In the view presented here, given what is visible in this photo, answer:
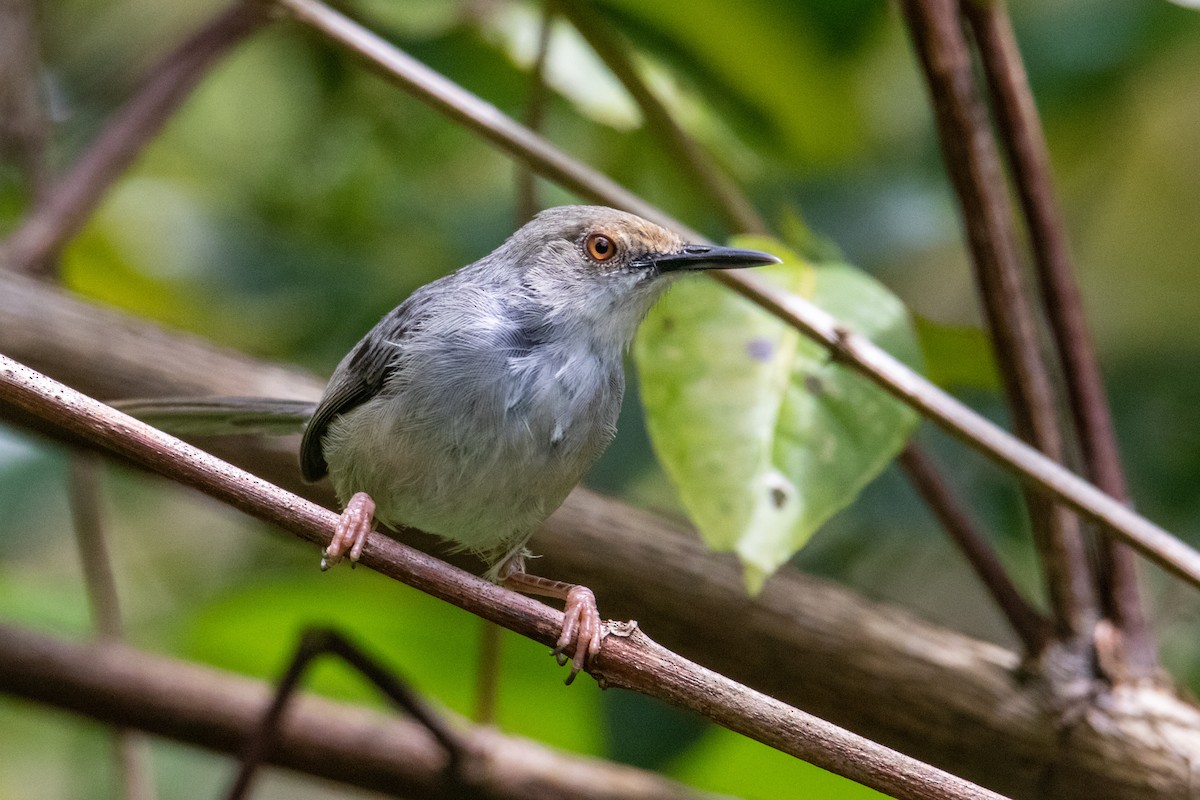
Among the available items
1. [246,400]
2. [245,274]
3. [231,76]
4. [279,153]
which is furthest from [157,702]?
[231,76]

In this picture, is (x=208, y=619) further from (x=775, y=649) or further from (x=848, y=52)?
(x=848, y=52)

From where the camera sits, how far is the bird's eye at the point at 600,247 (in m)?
2.95

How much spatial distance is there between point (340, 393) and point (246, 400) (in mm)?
403

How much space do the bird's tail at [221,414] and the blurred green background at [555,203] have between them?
2.26 feet

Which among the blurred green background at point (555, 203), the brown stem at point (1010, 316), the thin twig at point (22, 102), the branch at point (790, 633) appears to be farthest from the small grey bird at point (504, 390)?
the thin twig at point (22, 102)

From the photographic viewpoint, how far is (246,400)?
3105 mm

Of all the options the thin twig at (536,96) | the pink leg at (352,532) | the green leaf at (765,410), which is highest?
the thin twig at (536,96)

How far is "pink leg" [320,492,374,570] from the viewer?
6.41ft

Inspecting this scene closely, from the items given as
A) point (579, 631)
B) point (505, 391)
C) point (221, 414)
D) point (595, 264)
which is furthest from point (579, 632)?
point (221, 414)

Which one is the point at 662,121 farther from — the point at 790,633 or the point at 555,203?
the point at 790,633

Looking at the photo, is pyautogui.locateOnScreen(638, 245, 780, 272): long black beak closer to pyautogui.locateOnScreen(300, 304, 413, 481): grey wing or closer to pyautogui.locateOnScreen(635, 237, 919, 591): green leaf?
pyautogui.locateOnScreen(635, 237, 919, 591): green leaf

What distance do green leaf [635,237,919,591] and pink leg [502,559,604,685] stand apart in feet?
0.94

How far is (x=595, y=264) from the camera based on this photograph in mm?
2951

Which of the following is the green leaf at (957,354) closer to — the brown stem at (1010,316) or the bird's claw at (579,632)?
the brown stem at (1010,316)
